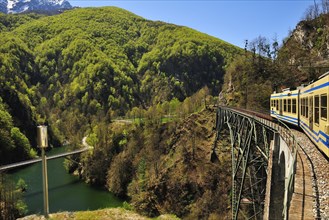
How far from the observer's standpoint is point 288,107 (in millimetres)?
21234

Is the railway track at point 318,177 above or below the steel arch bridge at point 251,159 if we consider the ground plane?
above

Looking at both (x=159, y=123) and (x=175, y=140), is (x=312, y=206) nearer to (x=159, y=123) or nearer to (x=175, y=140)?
(x=175, y=140)

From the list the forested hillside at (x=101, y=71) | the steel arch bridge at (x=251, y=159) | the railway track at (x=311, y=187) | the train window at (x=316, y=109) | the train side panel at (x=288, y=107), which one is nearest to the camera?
the railway track at (x=311, y=187)

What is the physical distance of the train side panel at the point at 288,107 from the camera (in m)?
18.8

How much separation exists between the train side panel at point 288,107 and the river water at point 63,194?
106ft

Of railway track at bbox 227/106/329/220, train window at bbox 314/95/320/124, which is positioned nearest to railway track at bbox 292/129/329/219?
railway track at bbox 227/106/329/220

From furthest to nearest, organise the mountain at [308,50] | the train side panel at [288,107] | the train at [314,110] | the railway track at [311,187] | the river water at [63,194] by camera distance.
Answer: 1. the mountain at [308,50]
2. the river water at [63,194]
3. the train side panel at [288,107]
4. the train at [314,110]
5. the railway track at [311,187]

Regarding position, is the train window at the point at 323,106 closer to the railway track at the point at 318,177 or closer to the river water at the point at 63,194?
the railway track at the point at 318,177

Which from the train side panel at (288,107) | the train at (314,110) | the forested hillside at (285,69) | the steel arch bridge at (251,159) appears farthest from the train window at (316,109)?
the forested hillside at (285,69)

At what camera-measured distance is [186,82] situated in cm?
16662

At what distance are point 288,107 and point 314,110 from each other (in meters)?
8.57

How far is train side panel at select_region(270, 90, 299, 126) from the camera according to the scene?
18750 millimetres

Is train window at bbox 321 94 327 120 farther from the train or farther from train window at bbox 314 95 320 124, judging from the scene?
train window at bbox 314 95 320 124

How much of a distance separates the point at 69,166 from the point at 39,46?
457 ft
